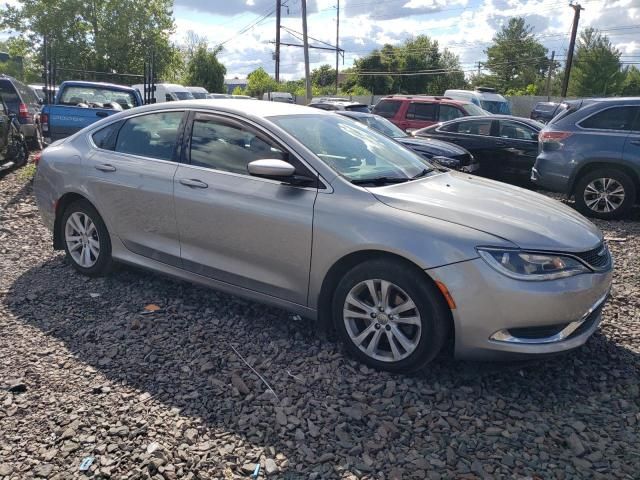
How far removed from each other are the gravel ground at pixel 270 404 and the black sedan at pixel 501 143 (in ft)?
20.5

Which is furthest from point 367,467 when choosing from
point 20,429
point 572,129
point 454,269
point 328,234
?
point 572,129

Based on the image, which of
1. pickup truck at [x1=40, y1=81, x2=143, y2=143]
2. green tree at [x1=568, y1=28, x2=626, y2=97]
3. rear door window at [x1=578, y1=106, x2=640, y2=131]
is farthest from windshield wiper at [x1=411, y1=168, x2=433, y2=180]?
green tree at [x1=568, y1=28, x2=626, y2=97]

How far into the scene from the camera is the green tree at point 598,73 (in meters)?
52.2

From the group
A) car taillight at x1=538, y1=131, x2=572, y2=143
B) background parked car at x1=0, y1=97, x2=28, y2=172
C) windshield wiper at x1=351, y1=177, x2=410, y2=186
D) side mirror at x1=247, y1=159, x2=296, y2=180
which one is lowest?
background parked car at x1=0, y1=97, x2=28, y2=172

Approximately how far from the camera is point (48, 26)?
113 feet

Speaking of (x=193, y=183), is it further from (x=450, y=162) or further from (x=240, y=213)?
(x=450, y=162)

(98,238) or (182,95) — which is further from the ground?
(182,95)

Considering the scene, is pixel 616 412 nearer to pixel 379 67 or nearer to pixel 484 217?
pixel 484 217

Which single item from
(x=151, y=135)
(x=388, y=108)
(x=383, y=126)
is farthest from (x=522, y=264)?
(x=388, y=108)

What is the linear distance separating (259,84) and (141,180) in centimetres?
4901

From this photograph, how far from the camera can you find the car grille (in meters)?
3.28

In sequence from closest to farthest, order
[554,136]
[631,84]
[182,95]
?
[554,136] < [182,95] < [631,84]

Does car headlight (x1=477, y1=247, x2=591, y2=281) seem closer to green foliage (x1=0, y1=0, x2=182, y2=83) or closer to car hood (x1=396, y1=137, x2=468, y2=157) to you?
car hood (x1=396, y1=137, x2=468, y2=157)

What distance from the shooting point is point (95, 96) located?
37.4ft
